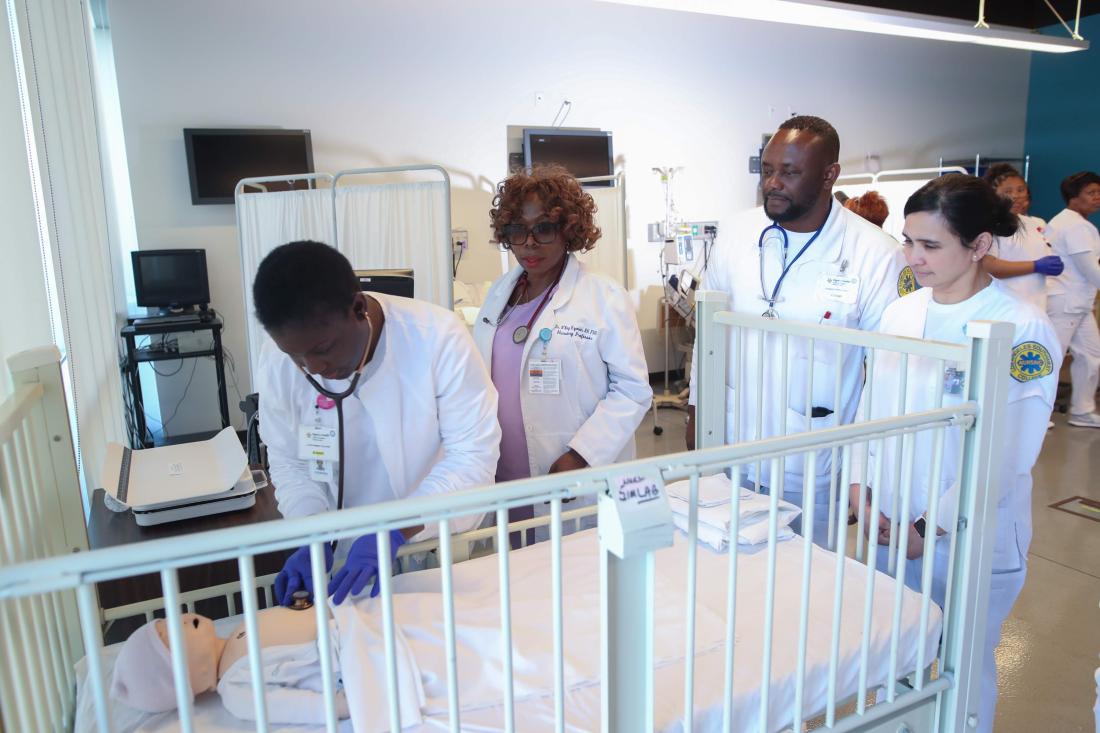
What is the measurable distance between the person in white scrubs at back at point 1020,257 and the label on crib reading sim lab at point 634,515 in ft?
12.8

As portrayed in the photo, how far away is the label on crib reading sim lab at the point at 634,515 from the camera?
0.83 m

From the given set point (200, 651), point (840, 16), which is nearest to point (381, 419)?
point (200, 651)

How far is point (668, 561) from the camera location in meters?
1.50

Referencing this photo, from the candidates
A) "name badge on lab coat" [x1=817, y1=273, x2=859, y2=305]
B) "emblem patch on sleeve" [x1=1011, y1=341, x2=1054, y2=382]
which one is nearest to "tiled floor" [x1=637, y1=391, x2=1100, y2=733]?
"emblem patch on sleeve" [x1=1011, y1=341, x2=1054, y2=382]

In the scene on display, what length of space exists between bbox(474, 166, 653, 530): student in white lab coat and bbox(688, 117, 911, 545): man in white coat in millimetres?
323

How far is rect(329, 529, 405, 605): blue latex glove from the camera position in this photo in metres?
1.24

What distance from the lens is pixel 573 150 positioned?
5.39m

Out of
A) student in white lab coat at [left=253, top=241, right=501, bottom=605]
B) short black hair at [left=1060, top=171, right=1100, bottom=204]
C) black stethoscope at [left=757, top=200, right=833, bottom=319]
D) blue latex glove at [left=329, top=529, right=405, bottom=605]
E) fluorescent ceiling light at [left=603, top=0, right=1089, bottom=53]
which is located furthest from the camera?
short black hair at [left=1060, top=171, right=1100, bottom=204]

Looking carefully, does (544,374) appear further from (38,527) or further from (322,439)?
(38,527)

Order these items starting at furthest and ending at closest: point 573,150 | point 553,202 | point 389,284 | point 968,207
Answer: point 573,150, point 389,284, point 553,202, point 968,207

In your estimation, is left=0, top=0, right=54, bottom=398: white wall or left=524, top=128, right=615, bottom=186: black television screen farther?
left=524, top=128, right=615, bottom=186: black television screen

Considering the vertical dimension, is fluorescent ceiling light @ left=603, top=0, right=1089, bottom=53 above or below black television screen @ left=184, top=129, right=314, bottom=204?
above

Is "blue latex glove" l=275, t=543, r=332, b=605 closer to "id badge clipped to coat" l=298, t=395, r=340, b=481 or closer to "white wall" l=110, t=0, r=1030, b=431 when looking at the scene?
"id badge clipped to coat" l=298, t=395, r=340, b=481

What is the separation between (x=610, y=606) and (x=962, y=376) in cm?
101
